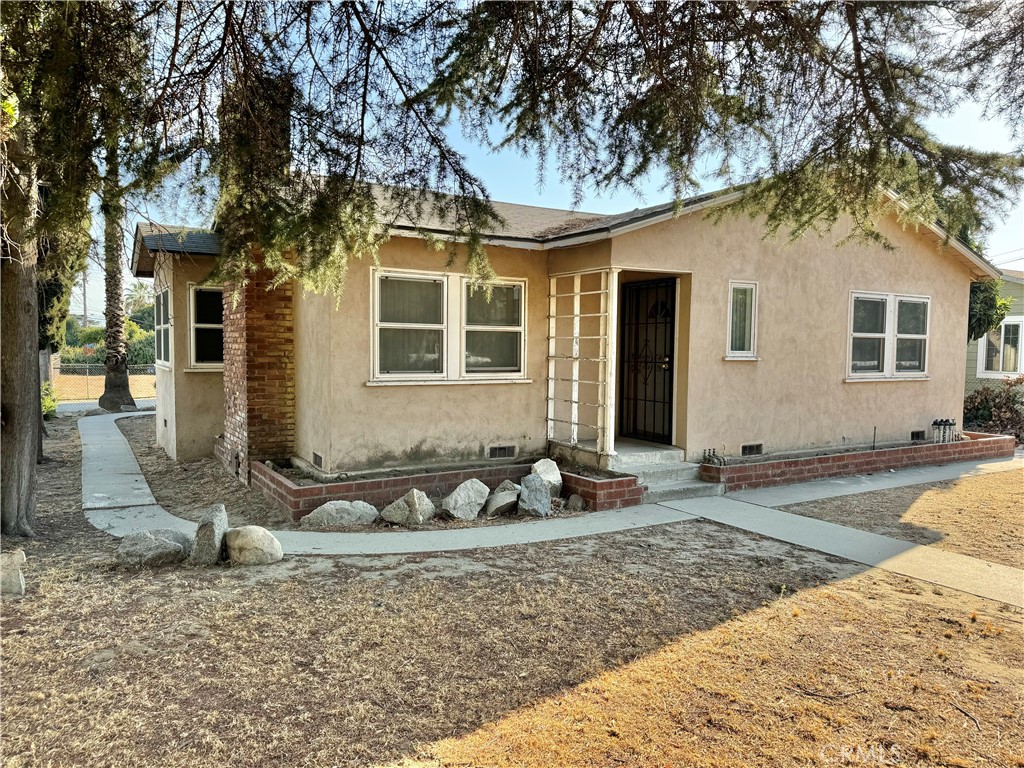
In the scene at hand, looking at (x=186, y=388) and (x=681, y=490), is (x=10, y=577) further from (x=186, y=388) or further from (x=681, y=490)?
(x=681, y=490)

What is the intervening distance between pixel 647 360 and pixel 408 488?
4447 mm

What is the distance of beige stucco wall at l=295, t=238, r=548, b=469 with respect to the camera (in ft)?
26.6

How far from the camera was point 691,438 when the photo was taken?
30.7 feet

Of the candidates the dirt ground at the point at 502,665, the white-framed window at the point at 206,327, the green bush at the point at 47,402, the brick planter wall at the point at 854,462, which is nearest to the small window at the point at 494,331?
the brick planter wall at the point at 854,462

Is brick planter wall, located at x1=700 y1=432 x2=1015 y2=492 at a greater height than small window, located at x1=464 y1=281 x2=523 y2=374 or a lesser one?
lesser

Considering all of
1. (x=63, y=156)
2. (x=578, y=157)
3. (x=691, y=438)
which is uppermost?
(x=578, y=157)

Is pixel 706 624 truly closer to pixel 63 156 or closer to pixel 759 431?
pixel 63 156

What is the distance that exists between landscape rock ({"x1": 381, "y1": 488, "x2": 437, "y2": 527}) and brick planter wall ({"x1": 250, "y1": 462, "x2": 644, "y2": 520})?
463mm

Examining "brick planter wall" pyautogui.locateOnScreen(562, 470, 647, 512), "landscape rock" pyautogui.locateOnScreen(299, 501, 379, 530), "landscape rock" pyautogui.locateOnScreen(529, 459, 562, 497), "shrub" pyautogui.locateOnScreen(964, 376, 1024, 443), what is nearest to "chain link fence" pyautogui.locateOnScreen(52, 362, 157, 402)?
"landscape rock" pyautogui.locateOnScreen(299, 501, 379, 530)

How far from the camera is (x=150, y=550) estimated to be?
5.63 m

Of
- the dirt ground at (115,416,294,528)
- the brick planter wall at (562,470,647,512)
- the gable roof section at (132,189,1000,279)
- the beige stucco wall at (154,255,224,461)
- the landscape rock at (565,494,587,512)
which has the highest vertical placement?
the gable roof section at (132,189,1000,279)

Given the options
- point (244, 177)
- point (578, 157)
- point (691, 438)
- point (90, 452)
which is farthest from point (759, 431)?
point (90, 452)

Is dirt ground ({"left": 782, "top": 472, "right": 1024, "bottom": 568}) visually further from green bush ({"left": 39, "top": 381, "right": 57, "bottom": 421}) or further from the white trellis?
green bush ({"left": 39, "top": 381, "right": 57, "bottom": 421})

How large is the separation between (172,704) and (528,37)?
5.32 metres
